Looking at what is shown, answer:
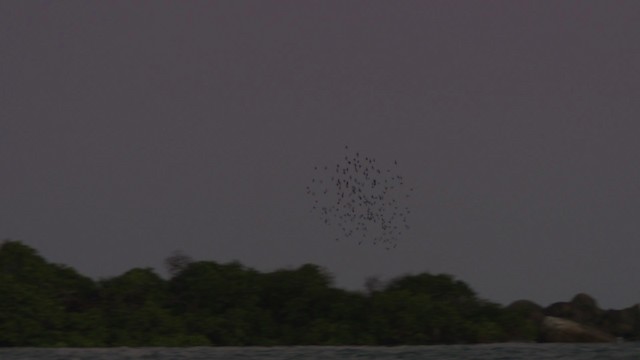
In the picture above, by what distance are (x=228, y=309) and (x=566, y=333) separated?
424 centimetres

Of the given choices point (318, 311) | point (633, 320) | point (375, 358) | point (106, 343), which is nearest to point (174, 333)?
point (106, 343)

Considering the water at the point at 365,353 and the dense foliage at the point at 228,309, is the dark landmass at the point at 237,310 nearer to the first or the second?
the dense foliage at the point at 228,309

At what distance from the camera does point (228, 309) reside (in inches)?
517

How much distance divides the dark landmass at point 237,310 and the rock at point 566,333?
0.02 meters

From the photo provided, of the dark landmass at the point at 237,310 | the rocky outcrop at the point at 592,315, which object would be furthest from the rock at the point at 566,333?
the rocky outcrop at the point at 592,315

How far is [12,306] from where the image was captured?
1235 cm

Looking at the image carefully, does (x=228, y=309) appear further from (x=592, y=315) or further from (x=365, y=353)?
(x=592, y=315)

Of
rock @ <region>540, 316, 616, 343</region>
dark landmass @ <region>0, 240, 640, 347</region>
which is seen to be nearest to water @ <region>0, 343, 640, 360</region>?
dark landmass @ <region>0, 240, 640, 347</region>

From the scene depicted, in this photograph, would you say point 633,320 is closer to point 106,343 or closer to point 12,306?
point 106,343

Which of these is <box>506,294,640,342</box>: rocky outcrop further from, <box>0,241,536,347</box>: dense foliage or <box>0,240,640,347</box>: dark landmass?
<box>0,241,536,347</box>: dense foliage

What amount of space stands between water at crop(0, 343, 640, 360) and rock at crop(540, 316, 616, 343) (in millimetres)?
3340

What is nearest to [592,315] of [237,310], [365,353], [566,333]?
[566,333]

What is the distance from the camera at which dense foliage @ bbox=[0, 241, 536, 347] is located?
492 inches

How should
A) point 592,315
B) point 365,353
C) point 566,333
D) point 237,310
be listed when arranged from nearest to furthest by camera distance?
point 365,353 < point 237,310 < point 566,333 < point 592,315
